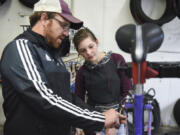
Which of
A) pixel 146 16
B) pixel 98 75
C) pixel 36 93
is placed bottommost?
pixel 98 75

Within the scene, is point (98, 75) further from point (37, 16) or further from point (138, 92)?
point (138, 92)

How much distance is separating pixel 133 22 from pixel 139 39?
7.10 ft

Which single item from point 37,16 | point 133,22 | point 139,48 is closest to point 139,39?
point 139,48

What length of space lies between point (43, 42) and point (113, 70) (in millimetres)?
691

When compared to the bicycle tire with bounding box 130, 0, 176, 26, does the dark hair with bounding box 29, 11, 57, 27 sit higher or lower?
higher

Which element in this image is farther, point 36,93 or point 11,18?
point 11,18

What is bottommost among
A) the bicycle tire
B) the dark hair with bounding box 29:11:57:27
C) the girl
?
the girl

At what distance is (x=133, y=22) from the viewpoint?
2.76 m

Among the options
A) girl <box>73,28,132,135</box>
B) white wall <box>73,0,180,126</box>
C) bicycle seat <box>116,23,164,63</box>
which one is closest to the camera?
bicycle seat <box>116,23,164,63</box>

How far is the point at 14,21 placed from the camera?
9.21 feet

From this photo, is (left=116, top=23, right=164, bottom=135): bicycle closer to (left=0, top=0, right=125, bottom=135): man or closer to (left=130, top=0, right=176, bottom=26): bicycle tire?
(left=0, top=0, right=125, bottom=135): man

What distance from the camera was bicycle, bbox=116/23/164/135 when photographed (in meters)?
0.68

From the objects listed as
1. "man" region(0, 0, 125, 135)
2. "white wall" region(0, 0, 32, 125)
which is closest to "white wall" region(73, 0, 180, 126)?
"white wall" region(0, 0, 32, 125)

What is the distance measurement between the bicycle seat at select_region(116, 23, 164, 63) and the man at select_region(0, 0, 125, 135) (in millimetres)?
→ 365
